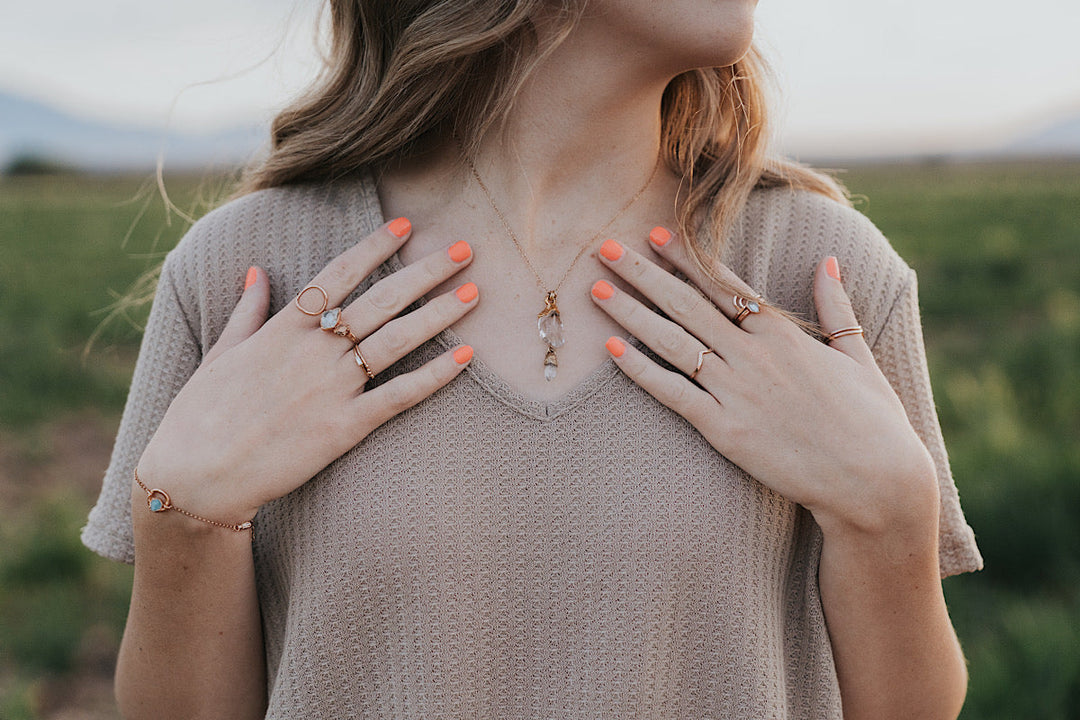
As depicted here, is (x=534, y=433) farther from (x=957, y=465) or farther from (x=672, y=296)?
(x=957, y=465)

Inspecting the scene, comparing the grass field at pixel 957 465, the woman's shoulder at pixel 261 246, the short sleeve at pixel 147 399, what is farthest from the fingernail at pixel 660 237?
the grass field at pixel 957 465

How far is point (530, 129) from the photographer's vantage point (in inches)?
60.1

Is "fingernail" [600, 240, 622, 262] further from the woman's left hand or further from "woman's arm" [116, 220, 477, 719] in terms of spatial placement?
"woman's arm" [116, 220, 477, 719]

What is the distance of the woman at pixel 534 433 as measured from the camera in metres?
1.32

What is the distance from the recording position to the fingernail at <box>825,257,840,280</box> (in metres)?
1.46

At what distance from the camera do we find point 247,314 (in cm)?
143

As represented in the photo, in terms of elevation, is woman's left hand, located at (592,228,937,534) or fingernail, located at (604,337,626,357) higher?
fingernail, located at (604,337,626,357)

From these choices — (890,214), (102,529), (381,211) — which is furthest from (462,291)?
(890,214)

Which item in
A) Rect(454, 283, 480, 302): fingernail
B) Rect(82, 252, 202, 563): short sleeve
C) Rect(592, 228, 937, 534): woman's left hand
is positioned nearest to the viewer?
Rect(592, 228, 937, 534): woman's left hand

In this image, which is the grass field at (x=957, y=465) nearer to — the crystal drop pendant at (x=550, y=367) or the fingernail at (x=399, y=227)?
the fingernail at (x=399, y=227)

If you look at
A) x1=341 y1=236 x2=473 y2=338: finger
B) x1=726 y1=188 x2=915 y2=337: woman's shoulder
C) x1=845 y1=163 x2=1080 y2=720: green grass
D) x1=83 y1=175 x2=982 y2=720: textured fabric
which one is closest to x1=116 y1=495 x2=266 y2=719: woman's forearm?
x1=83 y1=175 x2=982 y2=720: textured fabric

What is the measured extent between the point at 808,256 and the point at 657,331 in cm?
33

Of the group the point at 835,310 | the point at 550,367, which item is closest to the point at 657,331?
the point at 550,367

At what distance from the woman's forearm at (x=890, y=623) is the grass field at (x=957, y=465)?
114 centimetres
